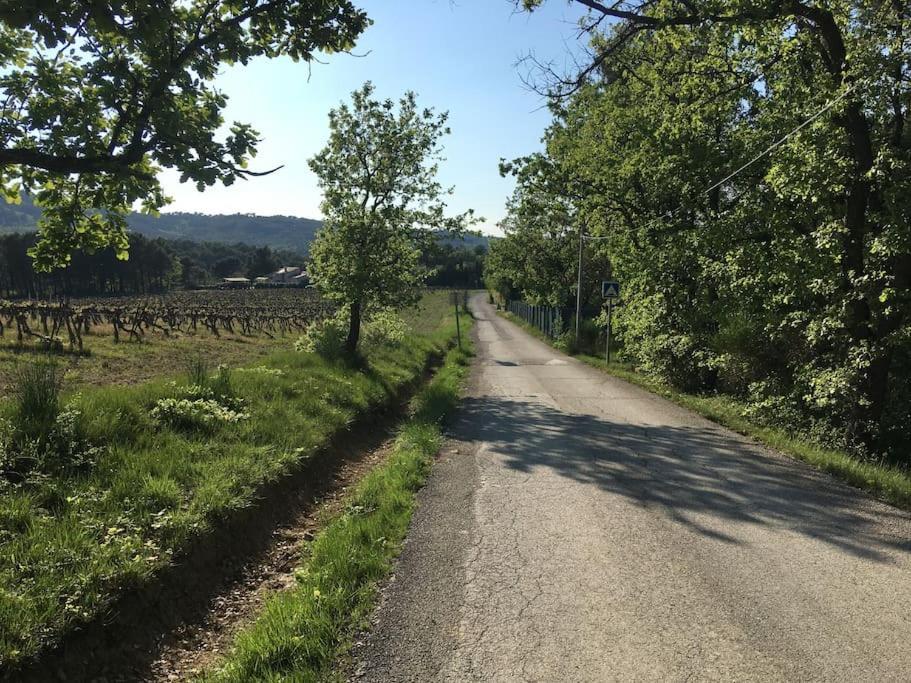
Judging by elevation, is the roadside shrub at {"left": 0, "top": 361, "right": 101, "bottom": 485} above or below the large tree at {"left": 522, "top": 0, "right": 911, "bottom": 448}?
below

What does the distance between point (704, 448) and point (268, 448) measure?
5.90m

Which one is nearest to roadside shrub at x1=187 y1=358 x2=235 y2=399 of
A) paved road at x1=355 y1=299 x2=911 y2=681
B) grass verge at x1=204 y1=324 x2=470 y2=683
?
grass verge at x1=204 y1=324 x2=470 y2=683

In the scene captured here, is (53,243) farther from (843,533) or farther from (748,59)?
(748,59)

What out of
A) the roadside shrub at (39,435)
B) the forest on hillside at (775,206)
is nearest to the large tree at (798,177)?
the forest on hillside at (775,206)

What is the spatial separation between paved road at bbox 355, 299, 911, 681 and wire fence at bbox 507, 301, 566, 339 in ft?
85.1

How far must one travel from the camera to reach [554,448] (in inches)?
315

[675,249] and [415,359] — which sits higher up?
[675,249]

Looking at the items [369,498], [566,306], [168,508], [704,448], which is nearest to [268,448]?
[369,498]

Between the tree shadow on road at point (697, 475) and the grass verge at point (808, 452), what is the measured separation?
0.22 metres

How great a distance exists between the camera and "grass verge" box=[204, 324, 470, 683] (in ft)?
10.4

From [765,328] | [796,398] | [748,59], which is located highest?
[748,59]

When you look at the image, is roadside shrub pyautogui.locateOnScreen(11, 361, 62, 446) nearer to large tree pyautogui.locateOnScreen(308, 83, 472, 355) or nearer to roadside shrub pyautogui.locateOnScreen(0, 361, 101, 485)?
roadside shrub pyautogui.locateOnScreen(0, 361, 101, 485)

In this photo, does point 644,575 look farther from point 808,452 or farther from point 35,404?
point 35,404

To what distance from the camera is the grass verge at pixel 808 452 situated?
5902mm
